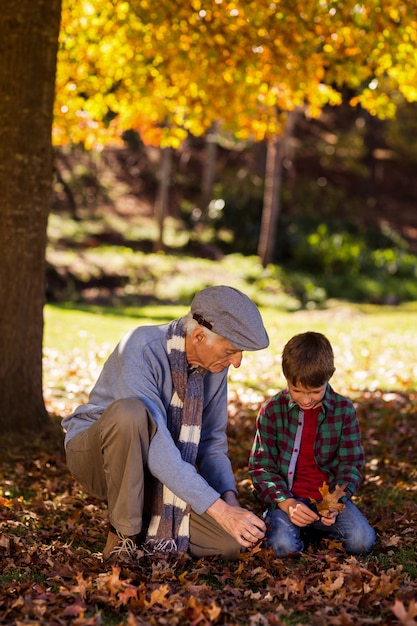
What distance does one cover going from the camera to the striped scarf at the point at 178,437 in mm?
4266

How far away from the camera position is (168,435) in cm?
411

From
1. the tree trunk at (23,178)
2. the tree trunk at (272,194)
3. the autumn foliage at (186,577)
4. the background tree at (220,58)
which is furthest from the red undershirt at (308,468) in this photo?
the tree trunk at (272,194)

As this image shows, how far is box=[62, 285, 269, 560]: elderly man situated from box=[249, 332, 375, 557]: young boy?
11.2 inches

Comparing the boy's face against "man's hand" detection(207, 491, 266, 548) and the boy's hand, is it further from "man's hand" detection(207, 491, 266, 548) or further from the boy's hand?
"man's hand" detection(207, 491, 266, 548)

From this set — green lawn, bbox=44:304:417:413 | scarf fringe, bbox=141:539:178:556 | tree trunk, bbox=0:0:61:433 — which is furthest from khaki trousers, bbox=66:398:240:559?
green lawn, bbox=44:304:417:413

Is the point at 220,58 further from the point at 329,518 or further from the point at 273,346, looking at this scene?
the point at 329,518

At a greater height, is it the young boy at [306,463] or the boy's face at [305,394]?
the boy's face at [305,394]

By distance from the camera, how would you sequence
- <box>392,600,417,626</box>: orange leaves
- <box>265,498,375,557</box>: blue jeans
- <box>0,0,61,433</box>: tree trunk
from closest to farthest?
<box>392,600,417,626</box>: orange leaves, <box>265,498,375,557</box>: blue jeans, <box>0,0,61,433</box>: tree trunk

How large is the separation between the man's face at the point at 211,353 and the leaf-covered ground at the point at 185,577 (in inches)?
38.7

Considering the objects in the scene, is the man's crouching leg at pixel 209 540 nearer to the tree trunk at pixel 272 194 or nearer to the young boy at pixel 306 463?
the young boy at pixel 306 463

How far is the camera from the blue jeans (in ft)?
14.8

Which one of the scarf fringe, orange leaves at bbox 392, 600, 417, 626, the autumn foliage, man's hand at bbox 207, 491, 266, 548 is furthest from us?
the scarf fringe

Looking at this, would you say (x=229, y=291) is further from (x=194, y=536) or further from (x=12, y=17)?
(x=12, y=17)

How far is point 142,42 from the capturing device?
383 inches
